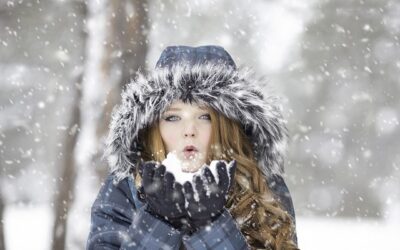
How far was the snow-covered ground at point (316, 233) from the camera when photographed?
14188mm

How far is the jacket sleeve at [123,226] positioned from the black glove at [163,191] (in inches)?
3.7

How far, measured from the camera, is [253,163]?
3.55 metres

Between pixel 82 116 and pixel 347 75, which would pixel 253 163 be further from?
pixel 347 75

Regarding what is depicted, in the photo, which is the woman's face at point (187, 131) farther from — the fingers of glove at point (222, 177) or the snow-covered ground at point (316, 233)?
the snow-covered ground at point (316, 233)

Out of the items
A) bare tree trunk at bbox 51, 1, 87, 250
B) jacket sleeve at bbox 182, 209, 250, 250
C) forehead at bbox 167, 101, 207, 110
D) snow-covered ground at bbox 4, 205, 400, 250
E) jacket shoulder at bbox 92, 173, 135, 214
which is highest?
snow-covered ground at bbox 4, 205, 400, 250

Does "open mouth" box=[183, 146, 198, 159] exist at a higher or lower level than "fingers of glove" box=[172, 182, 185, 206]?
higher

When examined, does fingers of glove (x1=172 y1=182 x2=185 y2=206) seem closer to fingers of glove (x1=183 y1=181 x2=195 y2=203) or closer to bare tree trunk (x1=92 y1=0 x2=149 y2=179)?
fingers of glove (x1=183 y1=181 x2=195 y2=203)

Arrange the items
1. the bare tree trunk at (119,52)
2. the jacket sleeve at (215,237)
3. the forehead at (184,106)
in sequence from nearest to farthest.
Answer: the jacket sleeve at (215,237)
the forehead at (184,106)
the bare tree trunk at (119,52)

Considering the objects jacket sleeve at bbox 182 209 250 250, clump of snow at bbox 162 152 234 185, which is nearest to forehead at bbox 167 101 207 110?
clump of snow at bbox 162 152 234 185

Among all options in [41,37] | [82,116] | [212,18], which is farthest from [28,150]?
[82,116]

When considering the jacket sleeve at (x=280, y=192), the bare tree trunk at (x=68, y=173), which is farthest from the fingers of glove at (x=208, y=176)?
the bare tree trunk at (x=68, y=173)

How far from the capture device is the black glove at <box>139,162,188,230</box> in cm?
307

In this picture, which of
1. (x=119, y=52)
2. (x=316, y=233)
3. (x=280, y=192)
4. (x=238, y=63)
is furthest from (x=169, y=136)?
(x=238, y=63)

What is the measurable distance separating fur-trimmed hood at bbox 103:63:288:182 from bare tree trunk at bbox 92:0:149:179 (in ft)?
7.01
